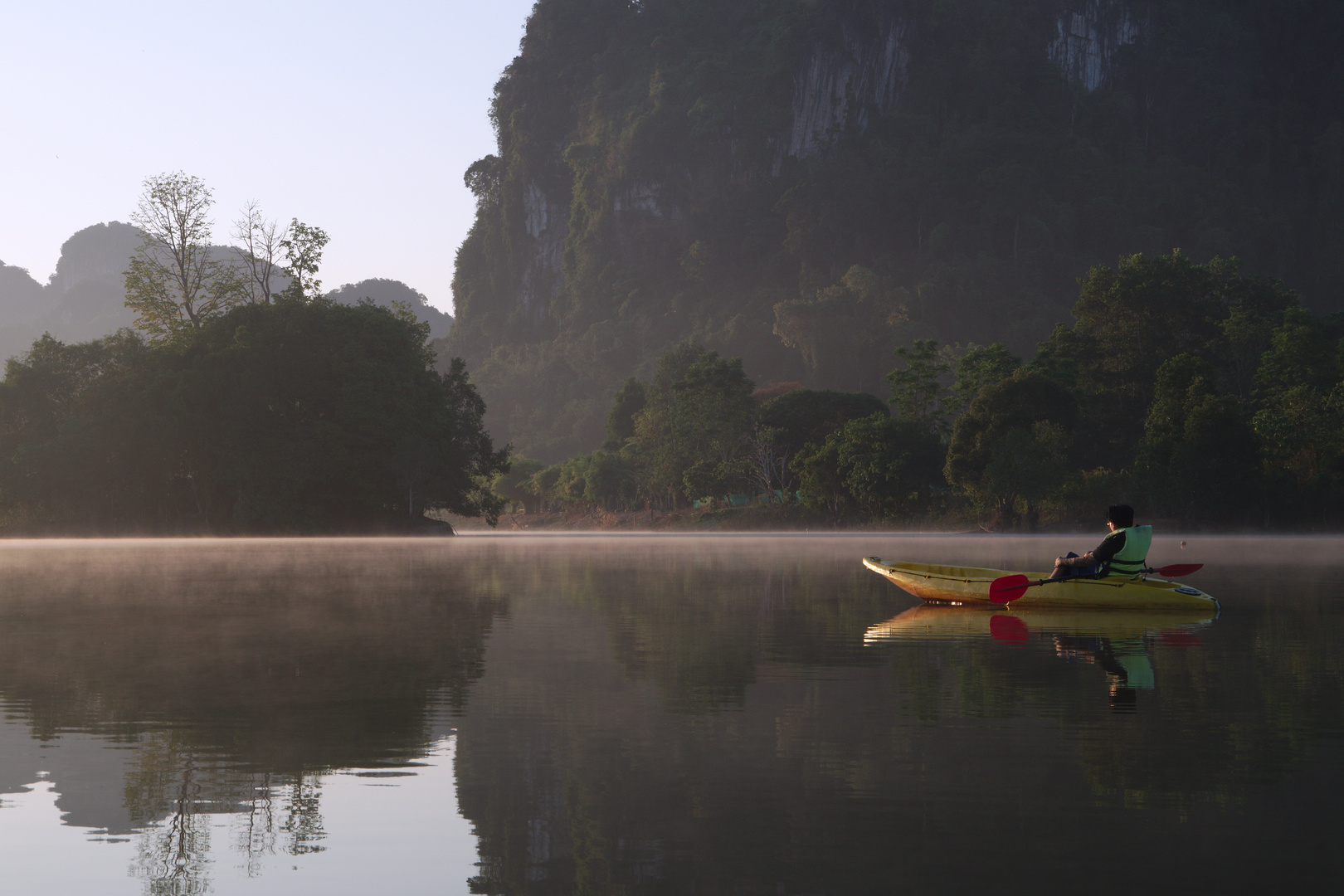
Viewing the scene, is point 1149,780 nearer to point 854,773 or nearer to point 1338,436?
point 854,773

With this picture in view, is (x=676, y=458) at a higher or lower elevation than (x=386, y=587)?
higher

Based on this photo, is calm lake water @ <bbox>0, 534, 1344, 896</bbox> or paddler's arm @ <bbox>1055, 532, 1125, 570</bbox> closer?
calm lake water @ <bbox>0, 534, 1344, 896</bbox>

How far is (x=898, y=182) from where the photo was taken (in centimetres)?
15450

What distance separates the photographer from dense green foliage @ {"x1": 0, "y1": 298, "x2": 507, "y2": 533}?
5553 cm

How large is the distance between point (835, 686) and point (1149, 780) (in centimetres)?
372

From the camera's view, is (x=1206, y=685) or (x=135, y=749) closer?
(x=135, y=749)

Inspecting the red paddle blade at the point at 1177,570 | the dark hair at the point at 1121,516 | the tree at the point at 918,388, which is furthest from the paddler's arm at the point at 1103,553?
the tree at the point at 918,388

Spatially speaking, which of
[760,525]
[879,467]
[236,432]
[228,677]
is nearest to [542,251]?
[760,525]

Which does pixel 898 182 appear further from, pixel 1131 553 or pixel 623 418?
pixel 1131 553

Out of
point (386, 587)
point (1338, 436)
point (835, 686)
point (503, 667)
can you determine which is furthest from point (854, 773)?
point (1338, 436)

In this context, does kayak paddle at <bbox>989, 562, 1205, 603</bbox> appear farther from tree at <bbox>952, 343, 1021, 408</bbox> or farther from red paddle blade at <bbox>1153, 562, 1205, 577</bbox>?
tree at <bbox>952, 343, 1021, 408</bbox>

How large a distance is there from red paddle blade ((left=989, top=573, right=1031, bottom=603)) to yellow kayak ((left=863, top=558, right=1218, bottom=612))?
0.18 meters

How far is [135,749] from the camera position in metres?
7.51

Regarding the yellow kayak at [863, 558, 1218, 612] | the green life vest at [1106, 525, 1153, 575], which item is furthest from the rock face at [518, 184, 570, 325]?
the green life vest at [1106, 525, 1153, 575]
